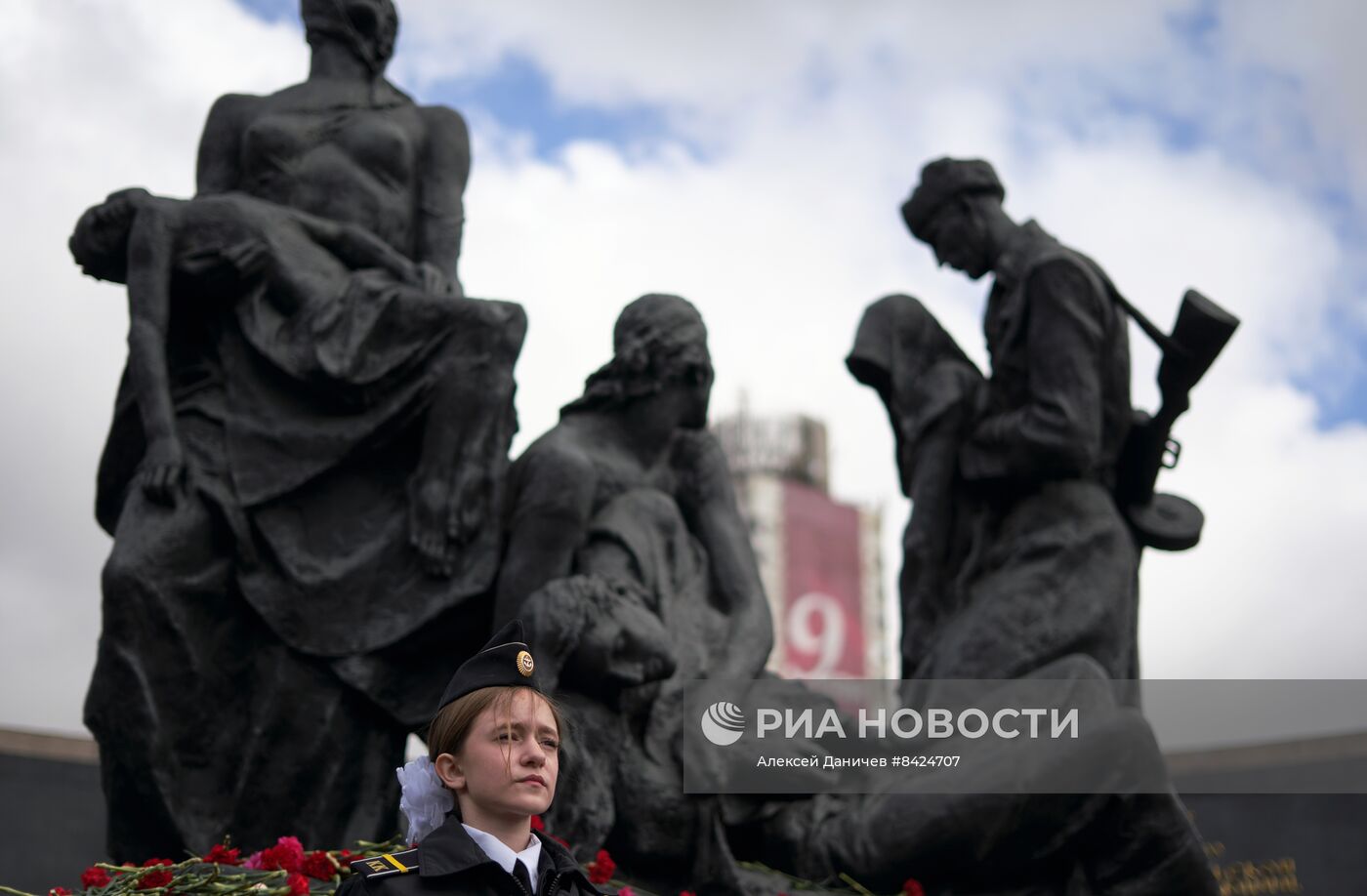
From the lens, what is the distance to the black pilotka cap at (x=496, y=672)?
2543 millimetres

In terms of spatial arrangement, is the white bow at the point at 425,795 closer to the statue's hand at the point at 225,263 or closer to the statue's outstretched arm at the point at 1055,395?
the statue's hand at the point at 225,263

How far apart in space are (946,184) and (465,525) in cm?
275

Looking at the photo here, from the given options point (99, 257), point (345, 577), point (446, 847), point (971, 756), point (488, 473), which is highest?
point (99, 257)

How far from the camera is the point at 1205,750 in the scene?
41.1ft

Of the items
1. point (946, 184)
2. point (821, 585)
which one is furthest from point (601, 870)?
point (821, 585)

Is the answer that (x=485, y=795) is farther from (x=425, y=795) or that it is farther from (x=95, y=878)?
(x=95, y=878)

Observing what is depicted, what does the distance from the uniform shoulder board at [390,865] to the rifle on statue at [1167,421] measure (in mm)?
4861

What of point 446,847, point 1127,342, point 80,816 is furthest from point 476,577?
point 80,816

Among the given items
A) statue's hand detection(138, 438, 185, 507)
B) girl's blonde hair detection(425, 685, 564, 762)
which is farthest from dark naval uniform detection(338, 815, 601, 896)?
statue's hand detection(138, 438, 185, 507)

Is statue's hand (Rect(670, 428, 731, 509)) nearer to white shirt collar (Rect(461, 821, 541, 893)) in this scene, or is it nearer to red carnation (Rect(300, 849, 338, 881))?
red carnation (Rect(300, 849, 338, 881))

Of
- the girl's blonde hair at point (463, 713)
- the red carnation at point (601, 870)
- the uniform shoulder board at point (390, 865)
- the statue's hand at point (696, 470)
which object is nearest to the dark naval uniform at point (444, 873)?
the uniform shoulder board at point (390, 865)

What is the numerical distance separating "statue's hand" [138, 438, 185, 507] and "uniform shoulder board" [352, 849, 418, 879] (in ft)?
11.5

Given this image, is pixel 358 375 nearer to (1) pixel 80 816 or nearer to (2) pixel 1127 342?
(2) pixel 1127 342

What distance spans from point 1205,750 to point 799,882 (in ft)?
26.5
